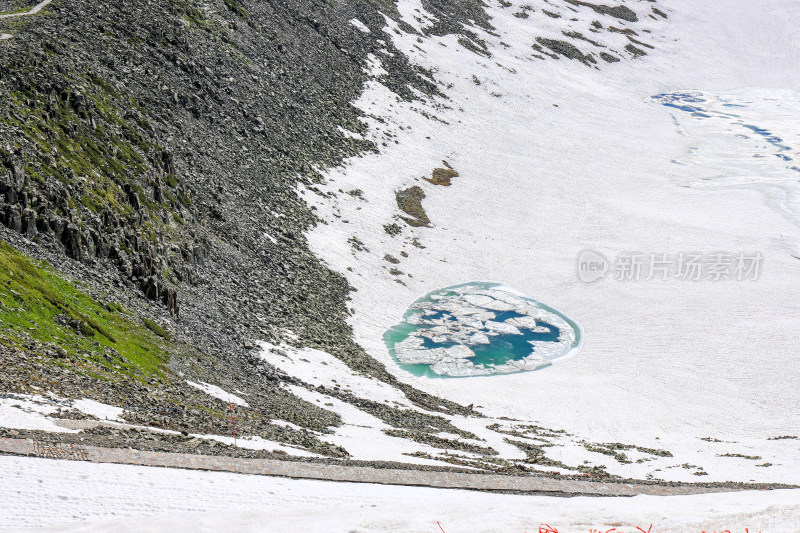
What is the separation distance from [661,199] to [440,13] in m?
51.0

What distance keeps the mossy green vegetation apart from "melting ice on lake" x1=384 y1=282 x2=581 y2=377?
20325 millimetres

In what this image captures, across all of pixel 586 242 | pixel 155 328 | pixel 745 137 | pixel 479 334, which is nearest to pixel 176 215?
pixel 155 328

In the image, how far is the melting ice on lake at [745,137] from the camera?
88000mm

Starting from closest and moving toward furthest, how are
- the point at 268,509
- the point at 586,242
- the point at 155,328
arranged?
1. the point at 268,509
2. the point at 155,328
3. the point at 586,242

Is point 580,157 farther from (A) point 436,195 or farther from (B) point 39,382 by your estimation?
(B) point 39,382

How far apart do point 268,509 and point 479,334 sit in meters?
36.9

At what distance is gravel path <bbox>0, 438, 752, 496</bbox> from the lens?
15.6m

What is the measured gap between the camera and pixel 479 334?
50.9 m

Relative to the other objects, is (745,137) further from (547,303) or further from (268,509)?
(268,509)

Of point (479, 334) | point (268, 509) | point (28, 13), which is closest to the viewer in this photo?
point (268, 509)

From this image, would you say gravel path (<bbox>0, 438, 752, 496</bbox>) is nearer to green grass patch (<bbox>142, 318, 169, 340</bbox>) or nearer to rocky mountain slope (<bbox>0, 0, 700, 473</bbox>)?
rocky mountain slope (<bbox>0, 0, 700, 473</bbox>)

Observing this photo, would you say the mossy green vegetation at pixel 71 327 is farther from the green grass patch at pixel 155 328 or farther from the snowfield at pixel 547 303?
the snowfield at pixel 547 303

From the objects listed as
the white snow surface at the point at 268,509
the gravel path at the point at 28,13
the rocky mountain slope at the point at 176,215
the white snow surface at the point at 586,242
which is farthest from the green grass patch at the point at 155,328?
the gravel path at the point at 28,13

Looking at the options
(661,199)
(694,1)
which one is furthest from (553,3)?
(661,199)
